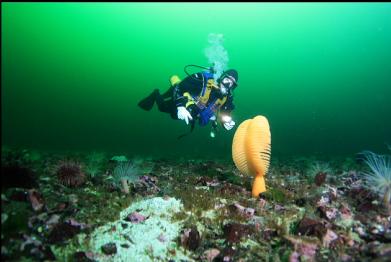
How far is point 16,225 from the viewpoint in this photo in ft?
13.4

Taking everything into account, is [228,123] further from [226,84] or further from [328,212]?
[328,212]

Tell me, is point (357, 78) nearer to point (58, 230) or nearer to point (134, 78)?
point (134, 78)

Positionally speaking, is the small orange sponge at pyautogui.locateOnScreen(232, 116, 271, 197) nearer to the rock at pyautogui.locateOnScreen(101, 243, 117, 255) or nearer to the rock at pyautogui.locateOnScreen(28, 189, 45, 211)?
the rock at pyautogui.locateOnScreen(101, 243, 117, 255)

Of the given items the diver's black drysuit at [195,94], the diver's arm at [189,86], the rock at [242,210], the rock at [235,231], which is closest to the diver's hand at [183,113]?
the diver's black drysuit at [195,94]

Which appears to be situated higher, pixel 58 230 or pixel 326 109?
pixel 326 109

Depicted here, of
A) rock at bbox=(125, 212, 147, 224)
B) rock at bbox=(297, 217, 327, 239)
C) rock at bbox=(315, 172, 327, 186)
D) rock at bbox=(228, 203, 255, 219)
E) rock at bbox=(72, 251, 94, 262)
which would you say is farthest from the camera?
rock at bbox=(315, 172, 327, 186)

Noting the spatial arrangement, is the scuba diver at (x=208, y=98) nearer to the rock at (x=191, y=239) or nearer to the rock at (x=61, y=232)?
the rock at (x=191, y=239)

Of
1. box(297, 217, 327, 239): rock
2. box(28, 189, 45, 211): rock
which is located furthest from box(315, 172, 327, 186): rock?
box(28, 189, 45, 211): rock

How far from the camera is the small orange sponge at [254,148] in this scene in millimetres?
6766

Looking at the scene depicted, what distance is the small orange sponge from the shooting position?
6766mm

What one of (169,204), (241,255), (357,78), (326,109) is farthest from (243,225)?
(326,109)

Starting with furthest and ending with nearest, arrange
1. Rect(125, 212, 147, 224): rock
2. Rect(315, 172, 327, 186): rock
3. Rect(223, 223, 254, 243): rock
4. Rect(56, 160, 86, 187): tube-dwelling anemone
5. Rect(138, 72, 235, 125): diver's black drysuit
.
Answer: Rect(138, 72, 235, 125): diver's black drysuit < Rect(315, 172, 327, 186): rock < Rect(56, 160, 86, 187): tube-dwelling anemone < Rect(125, 212, 147, 224): rock < Rect(223, 223, 254, 243): rock

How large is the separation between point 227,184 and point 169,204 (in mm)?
2134

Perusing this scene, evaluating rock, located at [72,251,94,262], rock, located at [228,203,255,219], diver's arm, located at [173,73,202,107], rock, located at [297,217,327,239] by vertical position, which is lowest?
rock, located at [72,251,94,262]
